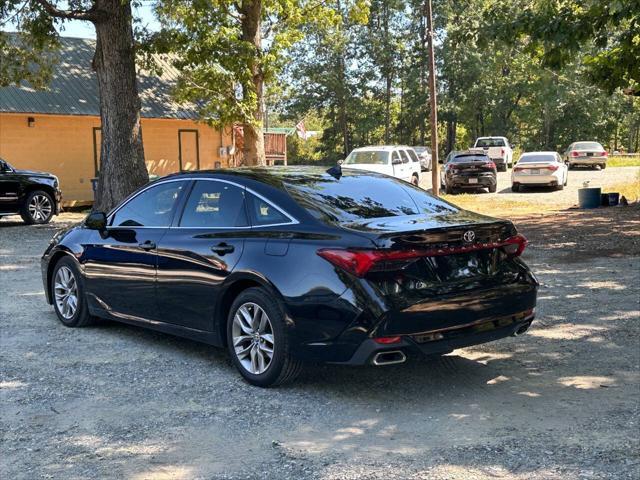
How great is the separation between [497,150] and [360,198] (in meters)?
38.3

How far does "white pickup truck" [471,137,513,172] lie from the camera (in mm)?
42062

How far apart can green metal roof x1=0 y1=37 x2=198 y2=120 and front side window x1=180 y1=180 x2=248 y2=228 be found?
63.2 feet

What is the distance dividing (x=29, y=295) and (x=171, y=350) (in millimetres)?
3702

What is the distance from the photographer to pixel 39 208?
18953mm

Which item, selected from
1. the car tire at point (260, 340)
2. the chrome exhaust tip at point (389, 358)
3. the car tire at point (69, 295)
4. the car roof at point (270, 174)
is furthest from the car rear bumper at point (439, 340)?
the car tire at point (69, 295)

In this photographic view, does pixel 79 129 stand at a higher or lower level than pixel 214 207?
higher

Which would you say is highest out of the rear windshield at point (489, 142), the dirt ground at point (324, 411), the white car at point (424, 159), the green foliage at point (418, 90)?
the green foliage at point (418, 90)

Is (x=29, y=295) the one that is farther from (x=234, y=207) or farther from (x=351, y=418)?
(x=351, y=418)

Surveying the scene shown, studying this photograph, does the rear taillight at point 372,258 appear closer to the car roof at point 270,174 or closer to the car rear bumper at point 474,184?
the car roof at point 270,174

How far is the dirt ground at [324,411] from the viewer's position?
407cm

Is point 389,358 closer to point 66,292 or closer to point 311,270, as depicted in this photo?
point 311,270

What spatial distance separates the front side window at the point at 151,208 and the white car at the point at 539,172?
22181 millimetres

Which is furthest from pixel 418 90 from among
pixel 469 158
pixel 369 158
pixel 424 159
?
pixel 369 158

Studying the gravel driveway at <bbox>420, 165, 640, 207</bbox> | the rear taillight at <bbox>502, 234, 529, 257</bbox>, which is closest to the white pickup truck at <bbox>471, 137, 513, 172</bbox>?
the gravel driveway at <bbox>420, 165, 640, 207</bbox>
